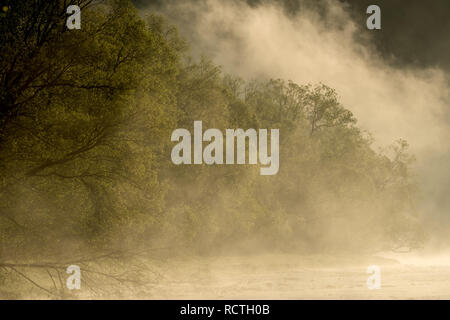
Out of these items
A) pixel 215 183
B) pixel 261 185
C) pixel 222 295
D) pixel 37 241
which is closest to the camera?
pixel 37 241

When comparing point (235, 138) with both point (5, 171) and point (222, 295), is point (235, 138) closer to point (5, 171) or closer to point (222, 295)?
point (222, 295)

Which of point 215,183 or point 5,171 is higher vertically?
point 215,183

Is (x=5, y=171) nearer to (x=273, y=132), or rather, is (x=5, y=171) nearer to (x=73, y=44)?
(x=73, y=44)

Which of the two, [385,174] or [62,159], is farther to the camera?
[385,174]

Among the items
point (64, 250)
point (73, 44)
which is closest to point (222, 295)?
point (64, 250)

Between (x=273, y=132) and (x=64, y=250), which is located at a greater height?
(x=273, y=132)

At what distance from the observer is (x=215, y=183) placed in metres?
27.8

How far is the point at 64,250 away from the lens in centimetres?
1619

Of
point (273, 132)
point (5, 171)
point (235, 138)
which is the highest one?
point (273, 132)

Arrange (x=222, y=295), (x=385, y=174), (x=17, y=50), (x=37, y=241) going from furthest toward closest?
1. (x=385, y=174)
2. (x=222, y=295)
3. (x=37, y=241)
4. (x=17, y=50)

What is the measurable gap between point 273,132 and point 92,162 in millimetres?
23205

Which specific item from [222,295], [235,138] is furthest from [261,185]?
[222,295]

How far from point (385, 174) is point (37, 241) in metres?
40.3

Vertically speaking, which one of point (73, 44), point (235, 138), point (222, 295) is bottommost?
point (222, 295)
